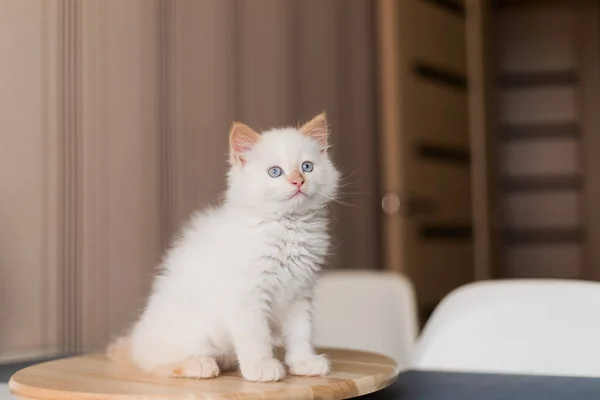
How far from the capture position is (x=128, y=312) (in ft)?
5.67

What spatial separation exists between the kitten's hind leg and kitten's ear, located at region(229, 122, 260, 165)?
0.82ft

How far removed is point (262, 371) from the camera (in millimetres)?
855

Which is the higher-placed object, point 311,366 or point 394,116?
point 394,116

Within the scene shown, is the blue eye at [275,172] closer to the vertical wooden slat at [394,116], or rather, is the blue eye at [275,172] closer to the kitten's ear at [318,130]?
the kitten's ear at [318,130]

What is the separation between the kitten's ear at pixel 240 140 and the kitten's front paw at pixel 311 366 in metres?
0.26

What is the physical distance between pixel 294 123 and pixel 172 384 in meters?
0.77

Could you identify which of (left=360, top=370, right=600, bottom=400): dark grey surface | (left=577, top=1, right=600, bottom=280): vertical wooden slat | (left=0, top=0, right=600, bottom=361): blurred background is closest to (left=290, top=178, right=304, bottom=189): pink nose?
(left=0, top=0, right=600, bottom=361): blurred background

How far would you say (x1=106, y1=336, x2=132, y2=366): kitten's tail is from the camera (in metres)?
1.00

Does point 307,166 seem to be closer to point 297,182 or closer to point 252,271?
point 297,182

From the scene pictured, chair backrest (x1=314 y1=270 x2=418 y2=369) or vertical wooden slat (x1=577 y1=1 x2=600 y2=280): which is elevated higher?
vertical wooden slat (x1=577 y1=1 x2=600 y2=280)

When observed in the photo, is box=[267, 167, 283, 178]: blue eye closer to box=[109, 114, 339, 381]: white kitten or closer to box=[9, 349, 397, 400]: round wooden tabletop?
box=[109, 114, 339, 381]: white kitten

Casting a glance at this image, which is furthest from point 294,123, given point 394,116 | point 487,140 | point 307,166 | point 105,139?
point 487,140

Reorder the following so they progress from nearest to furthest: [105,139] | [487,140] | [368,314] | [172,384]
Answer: [172,384] < [105,139] < [368,314] < [487,140]

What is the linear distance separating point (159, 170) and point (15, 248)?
0.50 m
